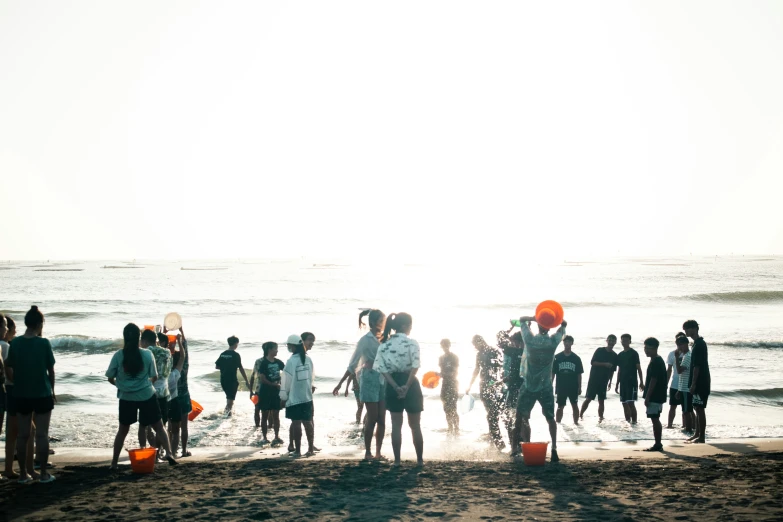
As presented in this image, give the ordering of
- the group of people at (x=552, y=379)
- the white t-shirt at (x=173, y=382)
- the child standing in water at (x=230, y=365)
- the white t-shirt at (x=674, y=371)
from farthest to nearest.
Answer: the child standing in water at (x=230, y=365) < the white t-shirt at (x=674, y=371) < the white t-shirt at (x=173, y=382) < the group of people at (x=552, y=379)

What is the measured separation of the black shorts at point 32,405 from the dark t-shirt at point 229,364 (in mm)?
5343

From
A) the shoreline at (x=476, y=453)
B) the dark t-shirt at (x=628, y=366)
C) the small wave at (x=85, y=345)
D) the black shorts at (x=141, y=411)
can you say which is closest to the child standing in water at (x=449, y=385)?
the shoreline at (x=476, y=453)

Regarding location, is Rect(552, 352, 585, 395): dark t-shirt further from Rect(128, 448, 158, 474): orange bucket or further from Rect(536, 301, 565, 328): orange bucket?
Rect(128, 448, 158, 474): orange bucket

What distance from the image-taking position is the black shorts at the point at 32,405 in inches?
268

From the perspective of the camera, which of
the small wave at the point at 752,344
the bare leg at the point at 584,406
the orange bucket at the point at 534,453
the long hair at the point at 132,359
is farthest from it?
the small wave at the point at 752,344

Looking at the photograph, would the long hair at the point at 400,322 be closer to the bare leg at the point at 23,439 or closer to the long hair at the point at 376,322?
the long hair at the point at 376,322

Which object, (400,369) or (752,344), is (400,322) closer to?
(400,369)

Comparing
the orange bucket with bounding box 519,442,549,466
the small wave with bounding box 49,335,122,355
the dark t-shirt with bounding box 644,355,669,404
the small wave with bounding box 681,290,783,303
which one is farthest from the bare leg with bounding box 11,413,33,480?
the small wave with bounding box 681,290,783,303

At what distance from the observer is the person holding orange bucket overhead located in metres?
7.93

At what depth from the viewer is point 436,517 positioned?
5543mm

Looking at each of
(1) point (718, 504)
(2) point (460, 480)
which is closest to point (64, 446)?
(2) point (460, 480)

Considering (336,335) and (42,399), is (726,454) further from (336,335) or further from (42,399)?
(336,335)

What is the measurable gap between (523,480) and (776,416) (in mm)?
8264

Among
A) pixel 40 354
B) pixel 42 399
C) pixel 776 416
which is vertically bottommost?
pixel 776 416
